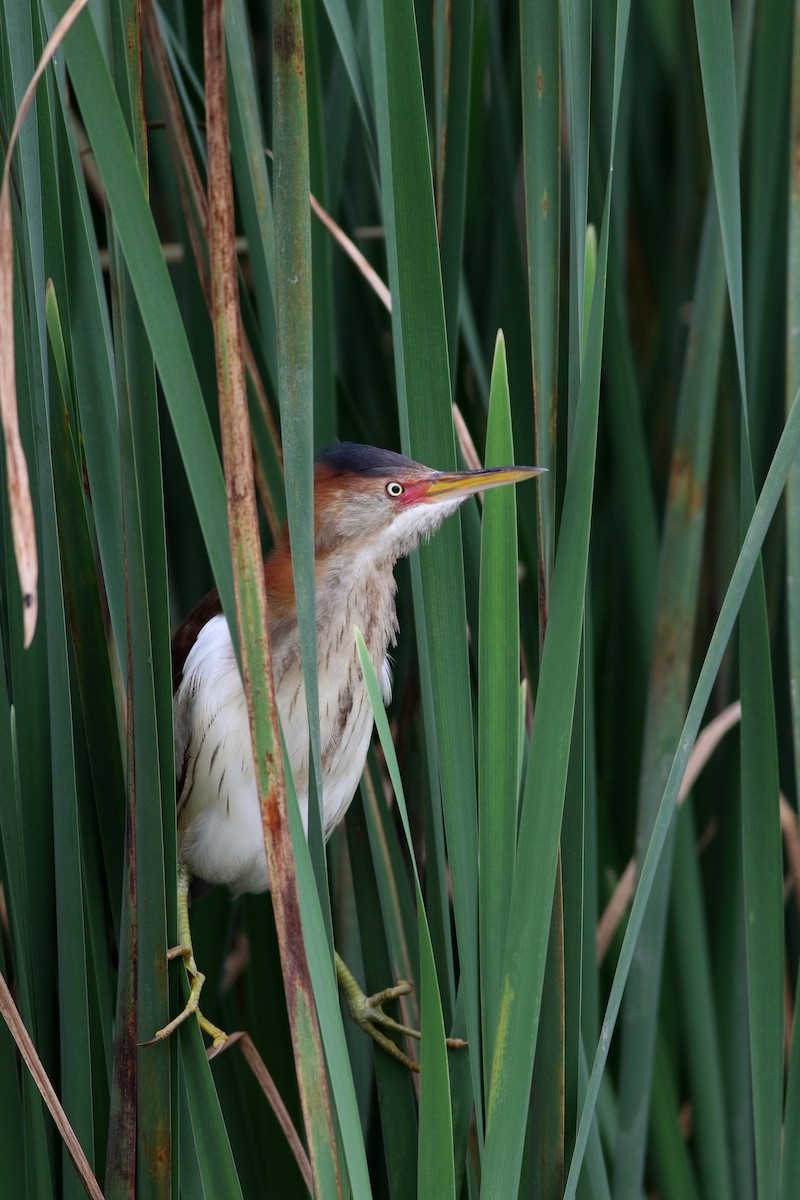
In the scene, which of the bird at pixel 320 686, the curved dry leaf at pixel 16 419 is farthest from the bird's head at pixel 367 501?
the curved dry leaf at pixel 16 419

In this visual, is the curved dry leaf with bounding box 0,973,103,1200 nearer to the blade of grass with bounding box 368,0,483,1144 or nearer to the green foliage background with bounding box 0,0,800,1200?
the green foliage background with bounding box 0,0,800,1200

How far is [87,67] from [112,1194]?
2.13 feet

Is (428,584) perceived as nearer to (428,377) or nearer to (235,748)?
(428,377)

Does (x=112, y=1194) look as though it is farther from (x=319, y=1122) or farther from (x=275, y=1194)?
(x=275, y=1194)

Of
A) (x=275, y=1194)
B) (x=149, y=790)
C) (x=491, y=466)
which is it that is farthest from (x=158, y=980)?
(x=275, y=1194)

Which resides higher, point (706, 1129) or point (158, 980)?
point (158, 980)

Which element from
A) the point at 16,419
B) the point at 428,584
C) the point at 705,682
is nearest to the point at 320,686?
the point at 428,584

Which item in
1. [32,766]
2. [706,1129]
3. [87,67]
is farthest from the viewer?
[706,1129]

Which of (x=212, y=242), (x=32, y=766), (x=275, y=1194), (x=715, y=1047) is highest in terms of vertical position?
(x=212, y=242)

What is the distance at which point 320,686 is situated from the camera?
44.9 inches

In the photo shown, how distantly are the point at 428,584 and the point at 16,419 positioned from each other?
0.91 feet

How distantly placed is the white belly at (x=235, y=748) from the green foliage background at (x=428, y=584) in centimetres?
5

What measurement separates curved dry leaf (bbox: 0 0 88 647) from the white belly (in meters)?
0.57

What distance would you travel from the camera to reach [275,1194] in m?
1.22
